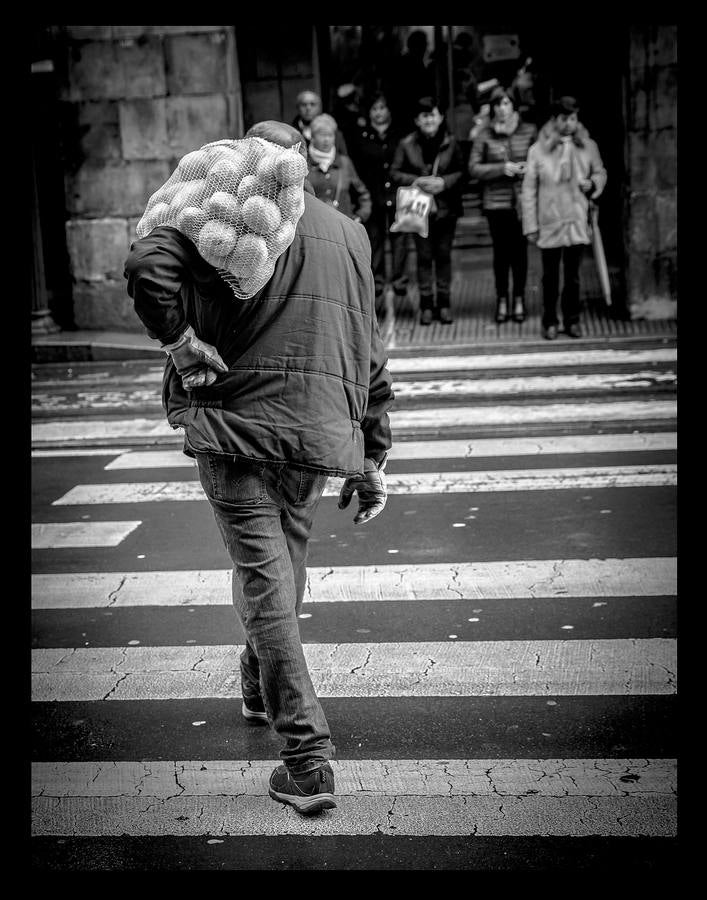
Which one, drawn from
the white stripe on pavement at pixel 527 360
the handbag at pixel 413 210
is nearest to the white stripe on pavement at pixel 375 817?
the white stripe on pavement at pixel 527 360

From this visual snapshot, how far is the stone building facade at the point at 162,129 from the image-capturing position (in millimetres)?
12492

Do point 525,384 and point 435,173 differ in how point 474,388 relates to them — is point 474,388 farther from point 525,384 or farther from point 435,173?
point 435,173

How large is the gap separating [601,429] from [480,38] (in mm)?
11235

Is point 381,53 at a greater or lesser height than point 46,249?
greater

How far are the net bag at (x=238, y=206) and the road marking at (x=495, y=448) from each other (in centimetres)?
444

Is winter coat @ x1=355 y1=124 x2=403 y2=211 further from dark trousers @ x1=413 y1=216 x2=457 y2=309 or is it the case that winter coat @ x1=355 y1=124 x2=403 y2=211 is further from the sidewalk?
the sidewalk

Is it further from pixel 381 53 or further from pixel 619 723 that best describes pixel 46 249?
pixel 619 723

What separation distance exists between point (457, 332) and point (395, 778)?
890 centimetres

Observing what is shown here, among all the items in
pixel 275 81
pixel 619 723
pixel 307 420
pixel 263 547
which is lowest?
pixel 619 723

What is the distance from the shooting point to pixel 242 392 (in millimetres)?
3393

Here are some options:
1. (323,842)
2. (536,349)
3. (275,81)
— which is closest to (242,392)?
(323,842)

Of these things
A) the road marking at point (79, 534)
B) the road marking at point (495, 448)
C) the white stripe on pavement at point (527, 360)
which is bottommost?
the road marking at point (79, 534)

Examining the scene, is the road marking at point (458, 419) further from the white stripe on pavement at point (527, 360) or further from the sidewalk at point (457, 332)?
the sidewalk at point (457, 332)

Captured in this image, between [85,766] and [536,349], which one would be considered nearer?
[85,766]
